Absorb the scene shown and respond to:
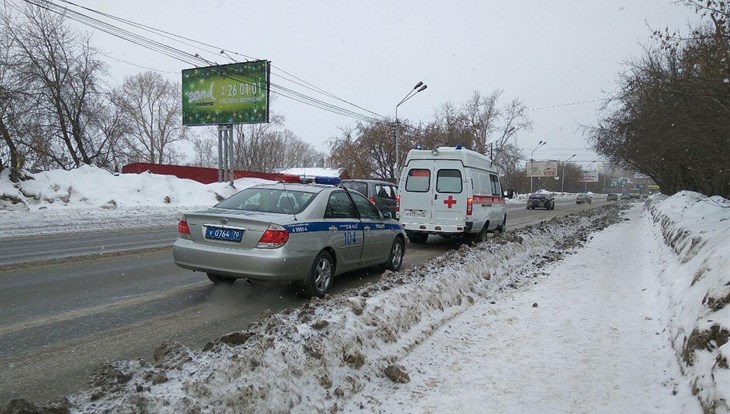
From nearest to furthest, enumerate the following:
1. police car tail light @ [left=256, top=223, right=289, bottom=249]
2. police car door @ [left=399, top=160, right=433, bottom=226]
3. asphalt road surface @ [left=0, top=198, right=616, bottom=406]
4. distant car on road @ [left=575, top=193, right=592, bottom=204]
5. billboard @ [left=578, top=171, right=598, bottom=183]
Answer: asphalt road surface @ [left=0, top=198, right=616, bottom=406]
police car tail light @ [left=256, top=223, right=289, bottom=249]
police car door @ [left=399, top=160, right=433, bottom=226]
distant car on road @ [left=575, top=193, right=592, bottom=204]
billboard @ [left=578, top=171, right=598, bottom=183]

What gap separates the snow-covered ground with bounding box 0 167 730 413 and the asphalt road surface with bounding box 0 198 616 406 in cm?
74

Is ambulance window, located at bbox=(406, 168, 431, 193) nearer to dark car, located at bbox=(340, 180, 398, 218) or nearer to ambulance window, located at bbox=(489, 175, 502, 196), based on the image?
dark car, located at bbox=(340, 180, 398, 218)

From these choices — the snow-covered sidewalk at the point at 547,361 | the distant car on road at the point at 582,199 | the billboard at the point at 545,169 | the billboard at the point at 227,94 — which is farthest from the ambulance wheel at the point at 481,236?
the billboard at the point at 545,169

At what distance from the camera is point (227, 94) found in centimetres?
3002

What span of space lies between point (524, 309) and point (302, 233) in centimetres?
278

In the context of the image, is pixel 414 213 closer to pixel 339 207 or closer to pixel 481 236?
pixel 481 236

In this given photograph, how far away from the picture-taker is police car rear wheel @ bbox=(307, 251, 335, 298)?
5.96 metres

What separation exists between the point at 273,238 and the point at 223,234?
0.68m

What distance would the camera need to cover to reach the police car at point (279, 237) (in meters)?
5.54

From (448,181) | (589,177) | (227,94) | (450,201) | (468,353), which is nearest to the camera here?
(468,353)

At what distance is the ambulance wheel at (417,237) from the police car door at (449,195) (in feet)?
3.95

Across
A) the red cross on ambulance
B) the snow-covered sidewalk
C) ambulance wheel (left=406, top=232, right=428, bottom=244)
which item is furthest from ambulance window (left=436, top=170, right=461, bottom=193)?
the snow-covered sidewalk

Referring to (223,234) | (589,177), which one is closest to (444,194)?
(223,234)

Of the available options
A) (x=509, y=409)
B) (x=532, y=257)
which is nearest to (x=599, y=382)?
(x=509, y=409)
